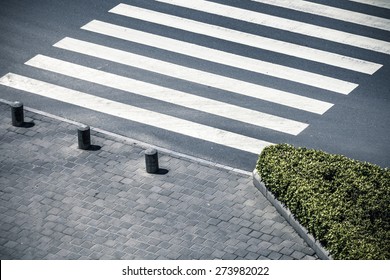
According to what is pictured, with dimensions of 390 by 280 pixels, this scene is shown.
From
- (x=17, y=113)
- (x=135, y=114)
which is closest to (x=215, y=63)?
(x=135, y=114)

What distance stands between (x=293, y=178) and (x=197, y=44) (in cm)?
611

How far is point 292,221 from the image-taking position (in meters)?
16.3

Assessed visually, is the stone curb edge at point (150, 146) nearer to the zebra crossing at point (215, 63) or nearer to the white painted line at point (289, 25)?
the zebra crossing at point (215, 63)

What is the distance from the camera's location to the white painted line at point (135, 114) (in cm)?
1872

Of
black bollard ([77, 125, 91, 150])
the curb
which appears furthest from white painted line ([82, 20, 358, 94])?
black bollard ([77, 125, 91, 150])

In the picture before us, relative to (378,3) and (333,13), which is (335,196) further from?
(378,3)

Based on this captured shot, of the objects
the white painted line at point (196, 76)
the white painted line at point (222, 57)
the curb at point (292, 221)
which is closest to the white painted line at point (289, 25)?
the white painted line at point (222, 57)

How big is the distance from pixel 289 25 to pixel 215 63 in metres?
2.34

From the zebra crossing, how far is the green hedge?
1694 millimetres

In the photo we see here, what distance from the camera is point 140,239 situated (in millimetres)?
16266

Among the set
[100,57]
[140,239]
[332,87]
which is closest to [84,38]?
[100,57]

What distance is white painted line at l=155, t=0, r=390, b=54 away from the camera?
21594 mm

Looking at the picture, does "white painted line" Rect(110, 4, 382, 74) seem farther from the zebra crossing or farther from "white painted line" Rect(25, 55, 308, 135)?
"white painted line" Rect(25, 55, 308, 135)
